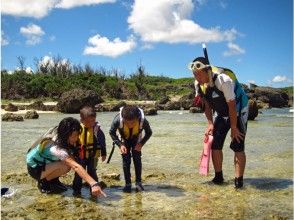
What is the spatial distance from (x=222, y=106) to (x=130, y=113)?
1.36m

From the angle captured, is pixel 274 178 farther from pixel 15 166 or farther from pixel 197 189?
pixel 15 166

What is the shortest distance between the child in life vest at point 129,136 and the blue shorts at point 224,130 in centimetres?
103

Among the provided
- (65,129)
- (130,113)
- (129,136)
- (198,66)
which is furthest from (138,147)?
(198,66)

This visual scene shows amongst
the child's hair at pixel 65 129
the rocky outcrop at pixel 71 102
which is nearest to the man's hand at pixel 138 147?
the child's hair at pixel 65 129

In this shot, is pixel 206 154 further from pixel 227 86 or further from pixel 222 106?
pixel 227 86

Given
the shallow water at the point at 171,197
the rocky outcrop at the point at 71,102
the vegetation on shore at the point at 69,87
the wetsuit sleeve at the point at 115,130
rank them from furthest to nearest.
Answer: the vegetation on shore at the point at 69,87 < the rocky outcrop at the point at 71,102 < the wetsuit sleeve at the point at 115,130 < the shallow water at the point at 171,197

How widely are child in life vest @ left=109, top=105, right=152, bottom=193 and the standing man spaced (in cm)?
98

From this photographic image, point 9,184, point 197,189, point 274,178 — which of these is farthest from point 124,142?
point 274,178

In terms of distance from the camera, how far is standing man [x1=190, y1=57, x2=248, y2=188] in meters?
5.92

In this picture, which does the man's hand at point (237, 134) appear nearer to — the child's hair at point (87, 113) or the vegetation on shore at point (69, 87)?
the child's hair at point (87, 113)

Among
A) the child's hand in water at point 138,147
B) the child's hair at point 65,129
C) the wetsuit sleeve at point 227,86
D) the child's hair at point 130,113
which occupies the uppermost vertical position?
the wetsuit sleeve at point 227,86

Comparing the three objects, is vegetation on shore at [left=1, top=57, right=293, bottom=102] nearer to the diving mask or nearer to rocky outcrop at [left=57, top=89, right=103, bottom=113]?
rocky outcrop at [left=57, top=89, right=103, bottom=113]

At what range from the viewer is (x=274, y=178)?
695cm

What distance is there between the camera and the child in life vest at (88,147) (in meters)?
5.84
